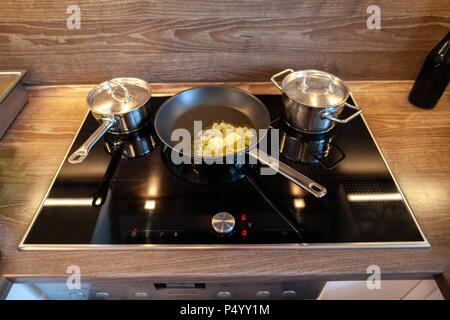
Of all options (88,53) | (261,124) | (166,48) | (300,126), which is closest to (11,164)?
(88,53)

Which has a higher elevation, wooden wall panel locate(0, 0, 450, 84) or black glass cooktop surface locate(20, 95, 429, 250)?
wooden wall panel locate(0, 0, 450, 84)

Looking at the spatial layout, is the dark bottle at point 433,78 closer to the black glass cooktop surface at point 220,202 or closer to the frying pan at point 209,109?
the black glass cooktop surface at point 220,202

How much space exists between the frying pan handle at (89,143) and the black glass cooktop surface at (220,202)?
0.24 ft

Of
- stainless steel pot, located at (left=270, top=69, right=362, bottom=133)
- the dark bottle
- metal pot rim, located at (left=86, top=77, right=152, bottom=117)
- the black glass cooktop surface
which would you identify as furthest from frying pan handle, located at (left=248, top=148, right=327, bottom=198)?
the dark bottle

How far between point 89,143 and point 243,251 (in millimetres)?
414

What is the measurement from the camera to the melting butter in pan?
71 cm

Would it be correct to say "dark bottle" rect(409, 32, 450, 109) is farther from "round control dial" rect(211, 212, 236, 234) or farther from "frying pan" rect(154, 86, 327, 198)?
"round control dial" rect(211, 212, 236, 234)

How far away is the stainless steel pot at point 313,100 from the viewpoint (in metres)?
0.70

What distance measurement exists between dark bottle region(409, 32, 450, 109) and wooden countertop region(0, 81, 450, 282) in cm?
3

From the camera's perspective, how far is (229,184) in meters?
0.67

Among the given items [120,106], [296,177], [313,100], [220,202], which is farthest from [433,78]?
[120,106]

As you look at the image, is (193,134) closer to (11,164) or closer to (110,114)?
(110,114)

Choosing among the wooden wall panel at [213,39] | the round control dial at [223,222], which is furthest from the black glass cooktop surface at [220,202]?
the wooden wall panel at [213,39]

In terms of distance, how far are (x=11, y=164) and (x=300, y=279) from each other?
28.6 inches
